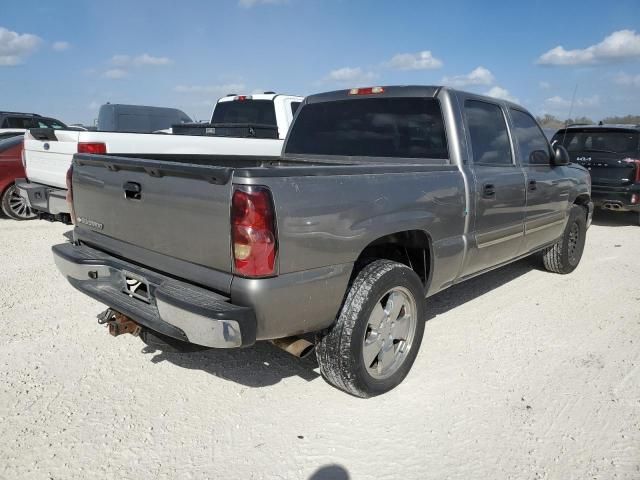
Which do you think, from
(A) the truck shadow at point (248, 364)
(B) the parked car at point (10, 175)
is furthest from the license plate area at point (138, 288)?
(B) the parked car at point (10, 175)

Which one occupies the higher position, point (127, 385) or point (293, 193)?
point (293, 193)

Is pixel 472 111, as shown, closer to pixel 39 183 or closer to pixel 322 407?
pixel 322 407

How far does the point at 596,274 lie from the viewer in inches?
237

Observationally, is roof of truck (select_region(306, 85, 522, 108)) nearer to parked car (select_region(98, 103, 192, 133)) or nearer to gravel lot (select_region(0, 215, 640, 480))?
gravel lot (select_region(0, 215, 640, 480))

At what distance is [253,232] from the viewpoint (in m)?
2.34

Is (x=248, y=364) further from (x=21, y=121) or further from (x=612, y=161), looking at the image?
(x=21, y=121)

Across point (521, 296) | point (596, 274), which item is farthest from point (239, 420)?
point (596, 274)

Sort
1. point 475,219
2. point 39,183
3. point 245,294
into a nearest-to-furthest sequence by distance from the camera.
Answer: point 245,294 < point 475,219 < point 39,183

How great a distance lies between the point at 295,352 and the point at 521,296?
3139 mm

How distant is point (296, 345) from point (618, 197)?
8.04 m

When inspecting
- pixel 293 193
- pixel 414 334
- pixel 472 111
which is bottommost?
pixel 414 334

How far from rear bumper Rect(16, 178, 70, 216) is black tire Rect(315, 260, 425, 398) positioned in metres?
4.46

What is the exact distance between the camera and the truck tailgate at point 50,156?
6.18 metres

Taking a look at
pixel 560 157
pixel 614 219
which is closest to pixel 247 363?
pixel 560 157
